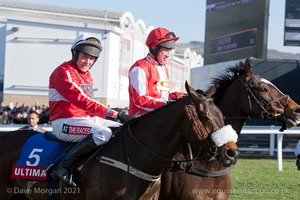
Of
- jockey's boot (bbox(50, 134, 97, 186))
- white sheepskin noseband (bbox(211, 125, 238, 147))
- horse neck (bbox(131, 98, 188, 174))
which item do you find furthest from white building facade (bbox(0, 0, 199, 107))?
white sheepskin noseband (bbox(211, 125, 238, 147))

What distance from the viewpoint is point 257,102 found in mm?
6465

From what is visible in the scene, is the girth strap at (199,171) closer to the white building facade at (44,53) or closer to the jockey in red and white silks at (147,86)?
the jockey in red and white silks at (147,86)

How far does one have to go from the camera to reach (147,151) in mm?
5504

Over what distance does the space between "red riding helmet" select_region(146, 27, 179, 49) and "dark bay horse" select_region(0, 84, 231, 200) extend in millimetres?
1365

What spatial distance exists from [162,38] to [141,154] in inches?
67.2

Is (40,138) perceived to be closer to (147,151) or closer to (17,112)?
(147,151)

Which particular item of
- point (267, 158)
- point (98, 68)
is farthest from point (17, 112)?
point (98, 68)

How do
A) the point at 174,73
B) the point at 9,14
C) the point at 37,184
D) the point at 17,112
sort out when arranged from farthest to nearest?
the point at 174,73 < the point at 9,14 < the point at 17,112 < the point at 37,184

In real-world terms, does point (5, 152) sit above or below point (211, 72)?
below

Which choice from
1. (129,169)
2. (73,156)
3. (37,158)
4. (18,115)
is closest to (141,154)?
(129,169)

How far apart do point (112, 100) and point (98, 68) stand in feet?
6.39

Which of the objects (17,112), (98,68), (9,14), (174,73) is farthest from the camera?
(174,73)

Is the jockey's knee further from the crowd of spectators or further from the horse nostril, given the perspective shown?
the crowd of spectators

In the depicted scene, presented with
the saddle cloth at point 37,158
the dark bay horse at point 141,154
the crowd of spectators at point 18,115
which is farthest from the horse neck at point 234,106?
the crowd of spectators at point 18,115
